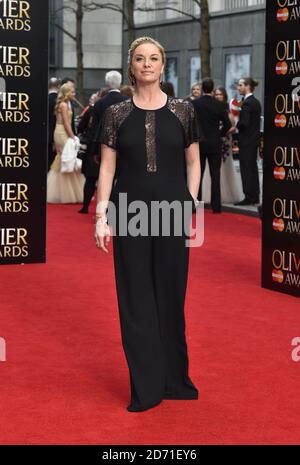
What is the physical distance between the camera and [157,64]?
5844 millimetres

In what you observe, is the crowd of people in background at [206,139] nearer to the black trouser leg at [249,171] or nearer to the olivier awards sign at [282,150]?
the black trouser leg at [249,171]

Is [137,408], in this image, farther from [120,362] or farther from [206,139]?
[206,139]

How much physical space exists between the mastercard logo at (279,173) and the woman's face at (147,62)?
13.6 feet

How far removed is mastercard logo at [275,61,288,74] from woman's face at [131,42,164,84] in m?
4.05

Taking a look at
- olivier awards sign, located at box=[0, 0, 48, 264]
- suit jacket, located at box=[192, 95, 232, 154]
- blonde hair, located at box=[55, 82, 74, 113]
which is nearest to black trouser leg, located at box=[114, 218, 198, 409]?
olivier awards sign, located at box=[0, 0, 48, 264]

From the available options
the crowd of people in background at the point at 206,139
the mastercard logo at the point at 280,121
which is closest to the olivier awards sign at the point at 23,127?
the mastercard logo at the point at 280,121

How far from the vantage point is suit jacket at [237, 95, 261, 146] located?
16.8 meters

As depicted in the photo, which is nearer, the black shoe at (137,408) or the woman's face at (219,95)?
the black shoe at (137,408)

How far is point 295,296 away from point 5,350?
3198mm

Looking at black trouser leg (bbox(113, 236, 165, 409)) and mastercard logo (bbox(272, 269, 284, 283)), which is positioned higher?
black trouser leg (bbox(113, 236, 165, 409))

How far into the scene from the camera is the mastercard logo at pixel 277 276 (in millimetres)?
9920

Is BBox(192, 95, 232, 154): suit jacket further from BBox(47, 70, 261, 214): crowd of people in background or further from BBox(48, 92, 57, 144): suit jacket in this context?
BBox(48, 92, 57, 144): suit jacket

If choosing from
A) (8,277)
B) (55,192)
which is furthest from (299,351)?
(55,192)
